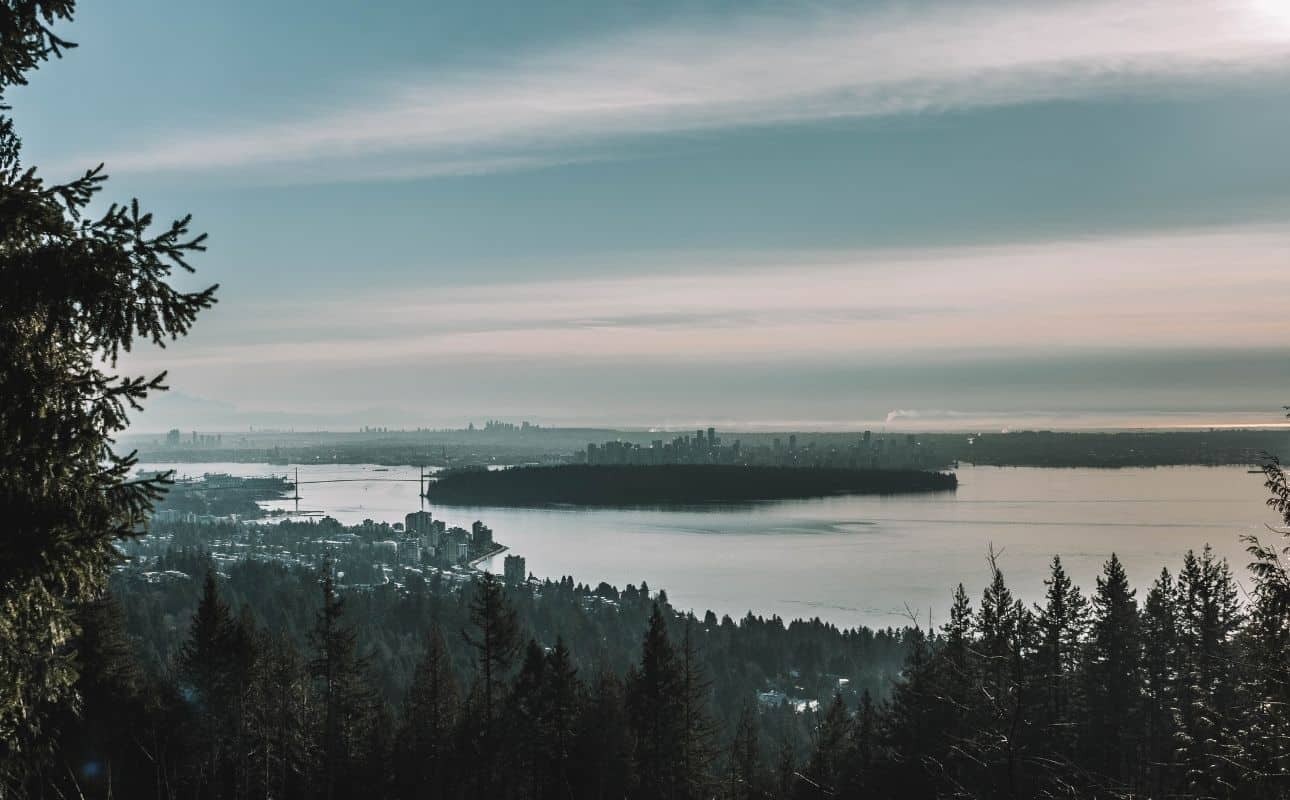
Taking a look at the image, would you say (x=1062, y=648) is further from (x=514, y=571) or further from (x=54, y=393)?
(x=514, y=571)

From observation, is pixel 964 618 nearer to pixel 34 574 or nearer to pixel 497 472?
pixel 34 574

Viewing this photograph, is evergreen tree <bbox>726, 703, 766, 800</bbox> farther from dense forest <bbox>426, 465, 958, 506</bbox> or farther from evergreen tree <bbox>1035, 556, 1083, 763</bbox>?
dense forest <bbox>426, 465, 958, 506</bbox>

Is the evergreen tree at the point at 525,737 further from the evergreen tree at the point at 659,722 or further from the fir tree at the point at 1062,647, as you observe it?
the fir tree at the point at 1062,647

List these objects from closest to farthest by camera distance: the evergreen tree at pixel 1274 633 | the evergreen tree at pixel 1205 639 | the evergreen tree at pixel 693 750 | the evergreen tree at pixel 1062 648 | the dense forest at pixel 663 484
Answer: the evergreen tree at pixel 1274 633
the evergreen tree at pixel 1062 648
the evergreen tree at pixel 1205 639
the evergreen tree at pixel 693 750
the dense forest at pixel 663 484

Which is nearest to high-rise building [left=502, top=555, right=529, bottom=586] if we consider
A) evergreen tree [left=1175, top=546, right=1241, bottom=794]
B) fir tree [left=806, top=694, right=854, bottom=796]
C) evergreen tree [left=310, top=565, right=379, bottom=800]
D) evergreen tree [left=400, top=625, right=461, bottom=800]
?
evergreen tree [left=400, top=625, right=461, bottom=800]

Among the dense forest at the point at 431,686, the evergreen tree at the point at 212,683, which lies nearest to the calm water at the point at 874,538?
the dense forest at the point at 431,686

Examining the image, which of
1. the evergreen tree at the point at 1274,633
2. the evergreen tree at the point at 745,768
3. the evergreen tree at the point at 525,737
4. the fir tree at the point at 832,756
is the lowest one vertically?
the evergreen tree at the point at 745,768

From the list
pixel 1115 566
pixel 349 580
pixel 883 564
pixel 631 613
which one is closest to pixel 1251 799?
pixel 1115 566

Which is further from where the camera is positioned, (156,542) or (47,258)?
(156,542)
